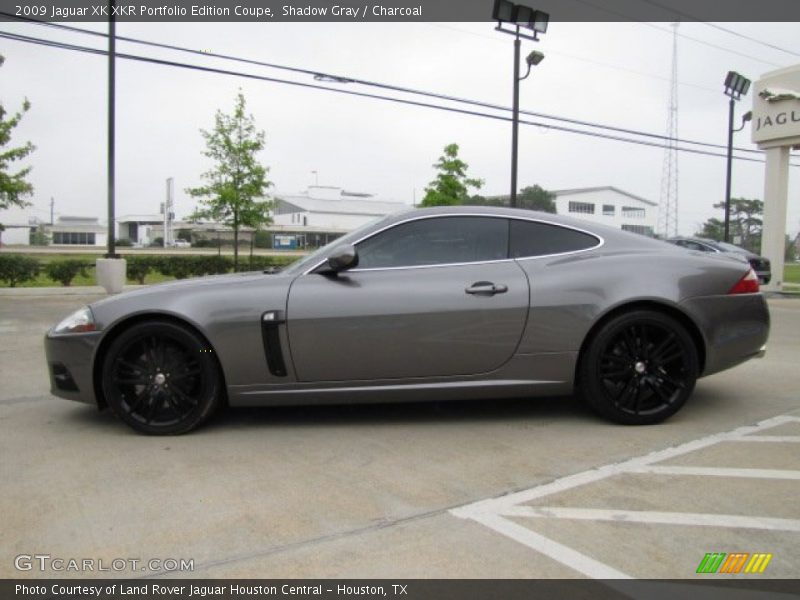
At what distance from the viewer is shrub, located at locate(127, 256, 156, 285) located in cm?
1916

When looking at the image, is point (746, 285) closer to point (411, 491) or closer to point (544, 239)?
point (544, 239)

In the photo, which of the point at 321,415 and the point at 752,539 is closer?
the point at 752,539

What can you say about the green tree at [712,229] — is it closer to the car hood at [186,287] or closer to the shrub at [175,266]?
the shrub at [175,266]

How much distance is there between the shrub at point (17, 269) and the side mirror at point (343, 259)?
666 inches

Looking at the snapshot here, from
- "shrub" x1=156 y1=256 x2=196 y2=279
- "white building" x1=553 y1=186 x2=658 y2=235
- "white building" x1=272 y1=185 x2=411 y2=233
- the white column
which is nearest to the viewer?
"shrub" x1=156 y1=256 x2=196 y2=279

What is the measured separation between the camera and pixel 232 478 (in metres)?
3.23

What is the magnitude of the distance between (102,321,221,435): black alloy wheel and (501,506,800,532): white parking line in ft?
6.75

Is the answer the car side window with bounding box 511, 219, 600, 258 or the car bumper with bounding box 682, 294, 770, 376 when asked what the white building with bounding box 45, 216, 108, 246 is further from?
the car bumper with bounding box 682, 294, 770, 376

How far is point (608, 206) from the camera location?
48.1m

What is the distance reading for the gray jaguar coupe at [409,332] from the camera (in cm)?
385

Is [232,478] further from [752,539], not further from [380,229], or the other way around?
[752,539]

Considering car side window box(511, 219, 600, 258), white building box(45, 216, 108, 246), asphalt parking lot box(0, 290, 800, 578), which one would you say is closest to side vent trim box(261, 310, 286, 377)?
asphalt parking lot box(0, 290, 800, 578)

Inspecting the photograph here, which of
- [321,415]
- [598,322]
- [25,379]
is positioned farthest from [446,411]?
[25,379]

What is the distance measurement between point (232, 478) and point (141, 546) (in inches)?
29.1
